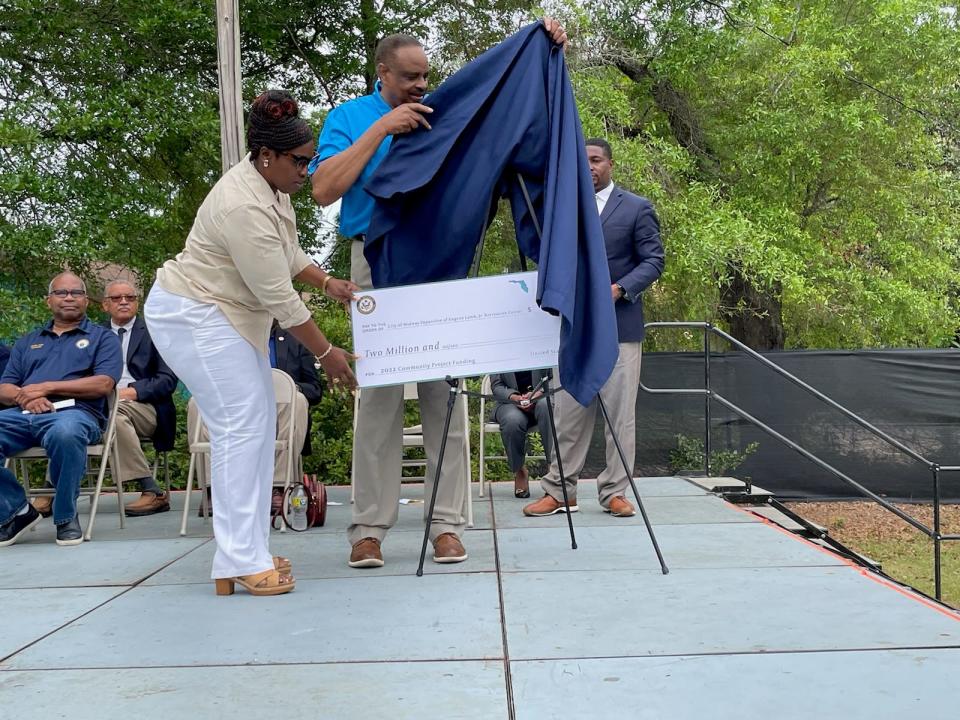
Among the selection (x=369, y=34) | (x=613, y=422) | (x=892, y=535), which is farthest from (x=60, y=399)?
(x=892, y=535)

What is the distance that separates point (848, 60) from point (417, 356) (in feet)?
35.8

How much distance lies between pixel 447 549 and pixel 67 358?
9.20 ft

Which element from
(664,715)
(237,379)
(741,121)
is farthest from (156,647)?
(741,121)

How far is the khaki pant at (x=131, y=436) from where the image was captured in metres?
7.00

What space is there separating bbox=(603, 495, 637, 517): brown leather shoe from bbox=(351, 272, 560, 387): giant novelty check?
1987mm

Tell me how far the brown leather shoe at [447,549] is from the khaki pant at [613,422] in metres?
1.58

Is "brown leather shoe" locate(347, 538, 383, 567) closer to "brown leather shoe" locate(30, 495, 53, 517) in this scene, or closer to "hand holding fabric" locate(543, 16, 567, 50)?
"hand holding fabric" locate(543, 16, 567, 50)

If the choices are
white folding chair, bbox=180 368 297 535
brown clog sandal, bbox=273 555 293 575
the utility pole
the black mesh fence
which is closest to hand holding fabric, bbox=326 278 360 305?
brown clog sandal, bbox=273 555 293 575

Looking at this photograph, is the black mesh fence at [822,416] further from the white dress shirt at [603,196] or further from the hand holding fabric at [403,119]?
the hand holding fabric at [403,119]

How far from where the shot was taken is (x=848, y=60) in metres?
13.2

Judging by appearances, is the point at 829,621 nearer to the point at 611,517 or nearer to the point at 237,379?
the point at 237,379

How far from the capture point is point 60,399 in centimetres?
599

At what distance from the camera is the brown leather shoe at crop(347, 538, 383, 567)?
448cm

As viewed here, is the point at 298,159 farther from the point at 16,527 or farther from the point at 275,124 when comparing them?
the point at 16,527
